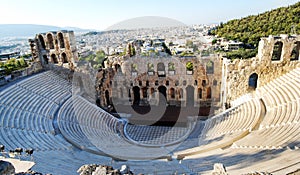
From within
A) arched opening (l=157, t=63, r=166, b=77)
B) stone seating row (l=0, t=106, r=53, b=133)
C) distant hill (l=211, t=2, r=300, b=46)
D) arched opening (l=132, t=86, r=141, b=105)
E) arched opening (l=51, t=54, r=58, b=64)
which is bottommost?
arched opening (l=132, t=86, r=141, b=105)

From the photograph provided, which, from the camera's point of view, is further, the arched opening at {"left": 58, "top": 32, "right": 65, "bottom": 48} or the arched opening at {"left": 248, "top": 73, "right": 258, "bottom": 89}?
the arched opening at {"left": 58, "top": 32, "right": 65, "bottom": 48}

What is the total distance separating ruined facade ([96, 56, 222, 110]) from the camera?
1866cm

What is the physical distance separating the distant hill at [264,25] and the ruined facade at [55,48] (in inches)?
1316

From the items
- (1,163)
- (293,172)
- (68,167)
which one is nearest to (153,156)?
(68,167)

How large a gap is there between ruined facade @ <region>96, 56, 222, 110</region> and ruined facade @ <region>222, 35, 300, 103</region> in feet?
7.93

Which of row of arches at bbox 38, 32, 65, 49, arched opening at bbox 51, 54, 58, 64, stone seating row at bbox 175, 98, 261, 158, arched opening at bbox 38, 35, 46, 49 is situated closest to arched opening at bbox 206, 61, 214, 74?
stone seating row at bbox 175, 98, 261, 158

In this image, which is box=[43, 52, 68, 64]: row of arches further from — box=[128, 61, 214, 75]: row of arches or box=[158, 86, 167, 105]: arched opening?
box=[158, 86, 167, 105]: arched opening

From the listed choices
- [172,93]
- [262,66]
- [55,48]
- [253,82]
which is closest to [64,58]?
[55,48]

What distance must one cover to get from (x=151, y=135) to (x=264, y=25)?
41327mm

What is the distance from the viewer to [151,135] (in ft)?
47.2

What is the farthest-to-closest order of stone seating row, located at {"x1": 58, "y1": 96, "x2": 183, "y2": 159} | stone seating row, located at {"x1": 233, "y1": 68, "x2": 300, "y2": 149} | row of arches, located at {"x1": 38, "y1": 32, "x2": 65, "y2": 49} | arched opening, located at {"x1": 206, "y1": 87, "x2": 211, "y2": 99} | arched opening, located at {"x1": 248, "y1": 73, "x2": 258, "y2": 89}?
arched opening, located at {"x1": 206, "y1": 87, "x2": 211, "y2": 99}, row of arches, located at {"x1": 38, "y1": 32, "x2": 65, "y2": 49}, arched opening, located at {"x1": 248, "y1": 73, "x2": 258, "y2": 89}, stone seating row, located at {"x1": 58, "y1": 96, "x2": 183, "y2": 159}, stone seating row, located at {"x1": 233, "y1": 68, "x2": 300, "y2": 149}

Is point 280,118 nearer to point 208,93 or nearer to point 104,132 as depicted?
point 208,93

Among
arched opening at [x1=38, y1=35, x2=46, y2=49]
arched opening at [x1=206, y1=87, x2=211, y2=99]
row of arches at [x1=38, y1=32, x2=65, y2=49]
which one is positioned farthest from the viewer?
arched opening at [x1=206, y1=87, x2=211, y2=99]

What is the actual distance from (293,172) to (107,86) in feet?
55.3
